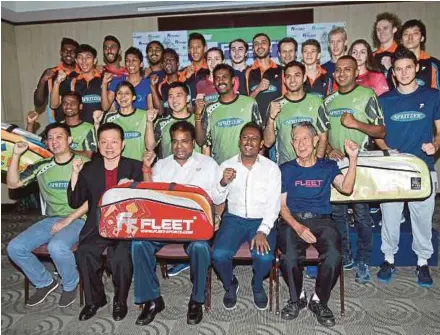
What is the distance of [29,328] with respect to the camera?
298 cm

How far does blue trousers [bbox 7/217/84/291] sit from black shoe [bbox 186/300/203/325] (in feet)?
3.09

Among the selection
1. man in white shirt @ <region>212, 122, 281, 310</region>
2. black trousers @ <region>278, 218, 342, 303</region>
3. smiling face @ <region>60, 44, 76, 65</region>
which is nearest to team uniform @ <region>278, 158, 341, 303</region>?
black trousers @ <region>278, 218, 342, 303</region>

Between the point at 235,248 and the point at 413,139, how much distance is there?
1.67m

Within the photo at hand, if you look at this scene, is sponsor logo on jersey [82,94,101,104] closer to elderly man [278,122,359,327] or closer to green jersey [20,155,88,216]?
green jersey [20,155,88,216]

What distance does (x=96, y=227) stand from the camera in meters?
3.18

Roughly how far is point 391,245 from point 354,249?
12.7 inches

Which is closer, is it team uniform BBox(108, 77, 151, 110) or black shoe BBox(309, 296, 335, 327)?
black shoe BBox(309, 296, 335, 327)

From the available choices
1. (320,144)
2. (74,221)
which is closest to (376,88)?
(320,144)

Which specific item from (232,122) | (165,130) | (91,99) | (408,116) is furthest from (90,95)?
(408,116)

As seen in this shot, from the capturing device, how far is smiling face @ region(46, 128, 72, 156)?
10.9 ft

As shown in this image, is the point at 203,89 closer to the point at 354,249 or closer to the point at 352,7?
the point at 354,249

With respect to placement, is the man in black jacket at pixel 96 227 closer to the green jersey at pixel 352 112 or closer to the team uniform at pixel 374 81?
the green jersey at pixel 352 112

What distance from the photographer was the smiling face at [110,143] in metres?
3.21

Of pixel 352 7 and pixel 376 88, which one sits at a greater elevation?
pixel 352 7
